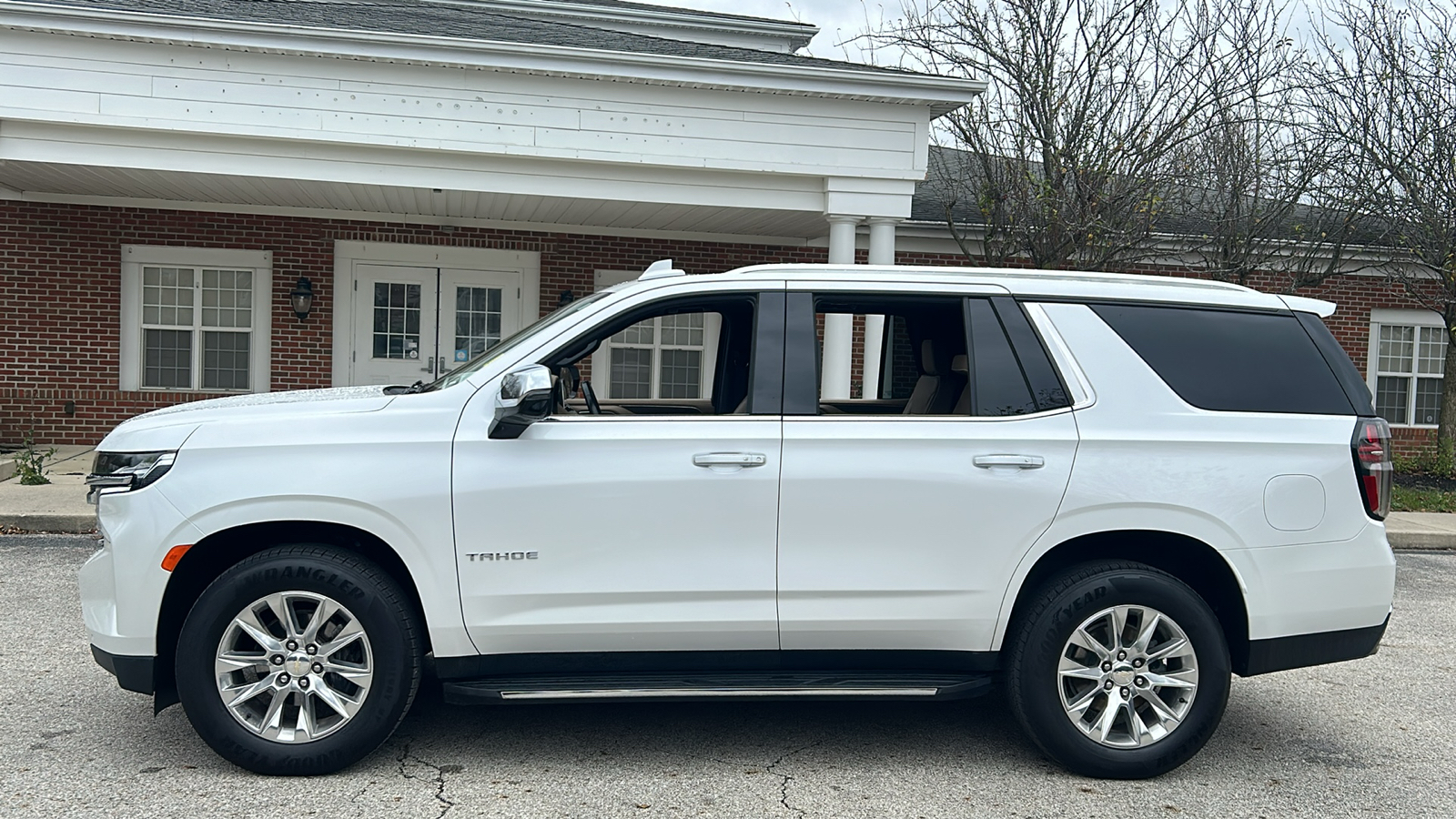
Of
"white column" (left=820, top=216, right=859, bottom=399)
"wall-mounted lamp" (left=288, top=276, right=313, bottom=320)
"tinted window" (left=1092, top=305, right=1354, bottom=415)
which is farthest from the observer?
"wall-mounted lamp" (left=288, top=276, right=313, bottom=320)

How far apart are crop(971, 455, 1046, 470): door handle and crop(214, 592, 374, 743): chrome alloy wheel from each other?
2.31 m

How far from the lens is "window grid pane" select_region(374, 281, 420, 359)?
44.8 ft

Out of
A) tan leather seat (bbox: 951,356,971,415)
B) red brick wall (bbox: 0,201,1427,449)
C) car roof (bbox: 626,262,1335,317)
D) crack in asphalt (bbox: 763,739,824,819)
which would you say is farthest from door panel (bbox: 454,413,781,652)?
red brick wall (bbox: 0,201,1427,449)

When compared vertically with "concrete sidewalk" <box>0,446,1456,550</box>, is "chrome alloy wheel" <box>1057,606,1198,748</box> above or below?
above

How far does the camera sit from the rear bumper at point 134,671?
3816mm

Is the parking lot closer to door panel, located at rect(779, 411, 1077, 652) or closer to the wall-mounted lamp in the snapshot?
door panel, located at rect(779, 411, 1077, 652)

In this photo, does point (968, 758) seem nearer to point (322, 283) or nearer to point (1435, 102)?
point (322, 283)

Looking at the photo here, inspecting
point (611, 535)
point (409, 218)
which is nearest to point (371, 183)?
point (409, 218)

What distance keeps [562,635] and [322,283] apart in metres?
10.7

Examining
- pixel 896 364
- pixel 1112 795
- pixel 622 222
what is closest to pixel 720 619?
pixel 1112 795

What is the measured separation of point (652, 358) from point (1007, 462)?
10306 mm

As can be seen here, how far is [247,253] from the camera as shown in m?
13.3

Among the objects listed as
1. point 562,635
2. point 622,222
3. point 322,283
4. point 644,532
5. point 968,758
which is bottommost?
point 968,758

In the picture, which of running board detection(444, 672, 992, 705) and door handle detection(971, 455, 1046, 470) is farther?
door handle detection(971, 455, 1046, 470)
